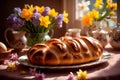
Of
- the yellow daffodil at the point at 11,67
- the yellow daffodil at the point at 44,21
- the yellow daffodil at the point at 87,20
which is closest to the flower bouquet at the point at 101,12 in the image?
the yellow daffodil at the point at 87,20

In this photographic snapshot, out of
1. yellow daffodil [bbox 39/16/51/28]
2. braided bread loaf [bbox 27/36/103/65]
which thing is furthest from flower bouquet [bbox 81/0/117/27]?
Answer: braided bread loaf [bbox 27/36/103/65]

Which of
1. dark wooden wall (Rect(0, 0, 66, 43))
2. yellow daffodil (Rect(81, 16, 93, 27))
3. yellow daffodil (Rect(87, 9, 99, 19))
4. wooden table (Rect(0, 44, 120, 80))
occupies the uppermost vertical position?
dark wooden wall (Rect(0, 0, 66, 43))

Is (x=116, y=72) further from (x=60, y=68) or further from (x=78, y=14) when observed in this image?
(x=78, y=14)

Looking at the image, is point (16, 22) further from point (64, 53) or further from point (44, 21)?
point (64, 53)

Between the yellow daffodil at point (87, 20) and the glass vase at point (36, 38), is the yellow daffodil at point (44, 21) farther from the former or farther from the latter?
the yellow daffodil at point (87, 20)

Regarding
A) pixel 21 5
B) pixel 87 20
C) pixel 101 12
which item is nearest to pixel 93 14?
pixel 87 20

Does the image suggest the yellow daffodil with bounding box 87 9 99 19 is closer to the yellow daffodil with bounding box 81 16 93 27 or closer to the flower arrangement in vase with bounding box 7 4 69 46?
the yellow daffodil with bounding box 81 16 93 27

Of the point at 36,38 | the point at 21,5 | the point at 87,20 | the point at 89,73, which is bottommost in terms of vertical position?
the point at 89,73

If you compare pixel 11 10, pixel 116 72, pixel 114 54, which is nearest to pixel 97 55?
pixel 116 72
